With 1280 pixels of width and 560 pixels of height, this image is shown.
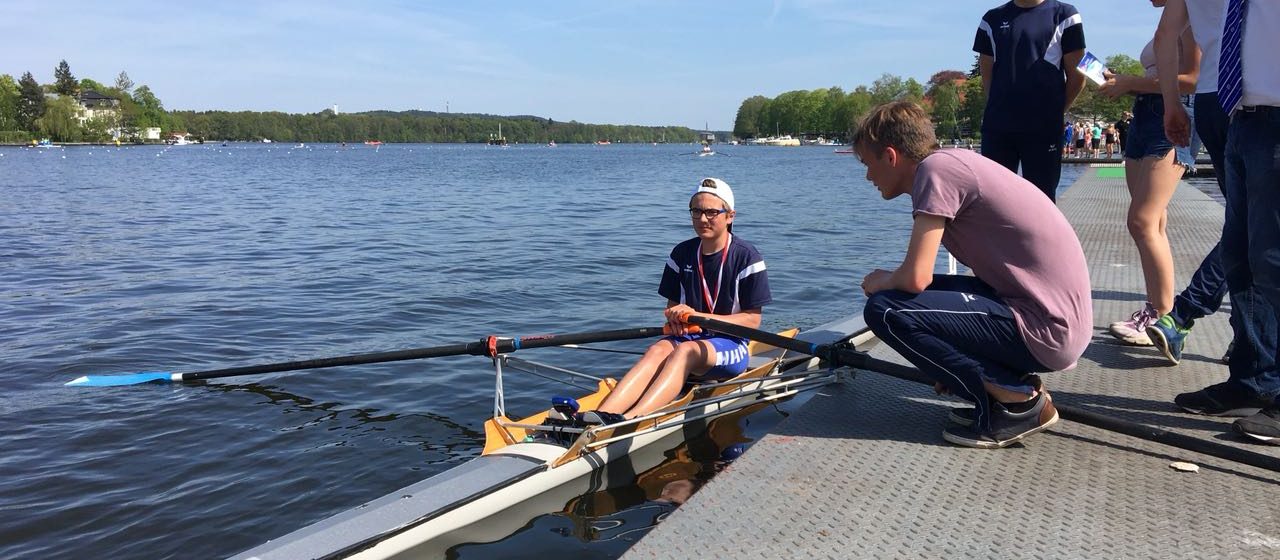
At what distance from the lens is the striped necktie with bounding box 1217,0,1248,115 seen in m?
3.34

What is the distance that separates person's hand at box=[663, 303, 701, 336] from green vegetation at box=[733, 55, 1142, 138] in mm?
71284

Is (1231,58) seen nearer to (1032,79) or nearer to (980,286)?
(980,286)

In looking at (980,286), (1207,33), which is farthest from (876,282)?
(1207,33)

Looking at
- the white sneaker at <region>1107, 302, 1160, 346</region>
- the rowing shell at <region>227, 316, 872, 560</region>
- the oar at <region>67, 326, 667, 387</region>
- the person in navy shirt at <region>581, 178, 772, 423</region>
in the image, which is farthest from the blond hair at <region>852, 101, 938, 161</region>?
the white sneaker at <region>1107, 302, 1160, 346</region>

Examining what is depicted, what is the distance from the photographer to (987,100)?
567cm

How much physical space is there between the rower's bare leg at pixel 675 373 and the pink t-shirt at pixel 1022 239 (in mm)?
1668

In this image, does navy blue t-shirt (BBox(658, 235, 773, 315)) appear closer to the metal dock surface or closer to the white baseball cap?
the white baseball cap

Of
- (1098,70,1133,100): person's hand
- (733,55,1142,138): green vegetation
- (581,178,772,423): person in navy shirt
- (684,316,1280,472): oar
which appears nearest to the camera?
(684,316,1280,472): oar

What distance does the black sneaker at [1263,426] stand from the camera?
3.44m

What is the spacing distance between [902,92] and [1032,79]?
8019 centimetres

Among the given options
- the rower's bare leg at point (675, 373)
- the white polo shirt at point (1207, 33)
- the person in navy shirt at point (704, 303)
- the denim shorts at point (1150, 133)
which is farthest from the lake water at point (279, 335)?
the denim shorts at point (1150, 133)

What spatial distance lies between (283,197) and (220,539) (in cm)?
3038

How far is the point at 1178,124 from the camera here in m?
3.90

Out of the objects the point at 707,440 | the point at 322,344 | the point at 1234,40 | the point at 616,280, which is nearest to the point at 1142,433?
the point at 1234,40
